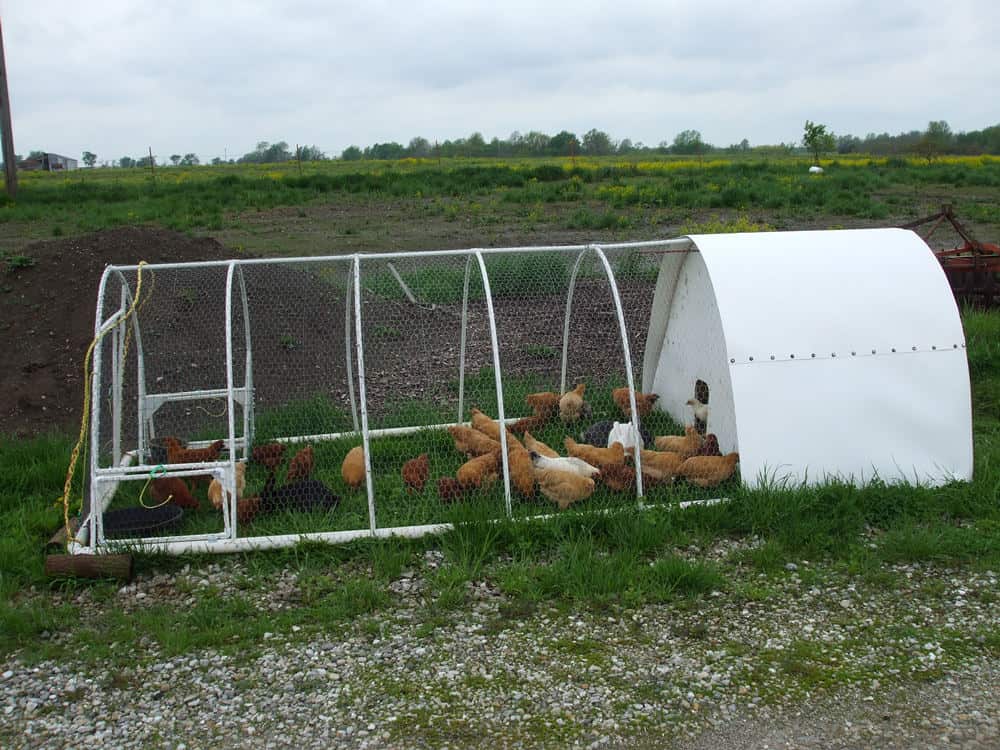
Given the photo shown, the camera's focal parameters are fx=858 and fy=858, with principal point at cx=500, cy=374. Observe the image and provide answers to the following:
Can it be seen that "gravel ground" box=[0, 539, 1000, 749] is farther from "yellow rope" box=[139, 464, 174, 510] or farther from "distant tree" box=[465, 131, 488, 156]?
"distant tree" box=[465, 131, 488, 156]

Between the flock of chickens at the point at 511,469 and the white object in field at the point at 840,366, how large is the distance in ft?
1.15

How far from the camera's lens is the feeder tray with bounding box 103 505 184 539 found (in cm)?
511

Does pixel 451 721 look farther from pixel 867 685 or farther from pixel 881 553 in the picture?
pixel 881 553

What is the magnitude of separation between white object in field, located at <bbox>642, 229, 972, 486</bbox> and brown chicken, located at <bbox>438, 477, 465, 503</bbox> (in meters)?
1.76

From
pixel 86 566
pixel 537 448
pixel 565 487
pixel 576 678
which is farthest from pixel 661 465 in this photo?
pixel 86 566


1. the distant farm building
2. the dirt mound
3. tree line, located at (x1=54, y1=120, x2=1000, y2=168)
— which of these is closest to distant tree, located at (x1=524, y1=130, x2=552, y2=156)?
tree line, located at (x1=54, y1=120, x2=1000, y2=168)

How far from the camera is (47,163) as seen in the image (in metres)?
45.7

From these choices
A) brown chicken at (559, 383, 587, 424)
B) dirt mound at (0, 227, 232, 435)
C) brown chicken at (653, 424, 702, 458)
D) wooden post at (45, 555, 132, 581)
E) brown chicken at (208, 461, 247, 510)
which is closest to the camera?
wooden post at (45, 555, 132, 581)

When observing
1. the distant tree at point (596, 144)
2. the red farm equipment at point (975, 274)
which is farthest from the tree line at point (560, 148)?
the red farm equipment at point (975, 274)

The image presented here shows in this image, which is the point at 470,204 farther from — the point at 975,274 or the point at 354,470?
the point at 354,470

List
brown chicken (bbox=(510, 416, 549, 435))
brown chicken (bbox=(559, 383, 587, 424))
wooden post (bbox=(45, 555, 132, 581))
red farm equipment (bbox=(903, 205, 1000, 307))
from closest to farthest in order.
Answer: wooden post (bbox=(45, 555, 132, 581)) < brown chicken (bbox=(510, 416, 549, 435)) < brown chicken (bbox=(559, 383, 587, 424)) < red farm equipment (bbox=(903, 205, 1000, 307))

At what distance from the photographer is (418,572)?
4.75m

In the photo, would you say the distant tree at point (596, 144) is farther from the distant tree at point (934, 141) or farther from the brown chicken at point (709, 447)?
the brown chicken at point (709, 447)

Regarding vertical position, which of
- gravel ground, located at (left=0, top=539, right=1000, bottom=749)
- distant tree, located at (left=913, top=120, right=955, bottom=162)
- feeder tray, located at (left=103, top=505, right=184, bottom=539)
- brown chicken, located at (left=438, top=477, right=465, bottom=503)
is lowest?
gravel ground, located at (left=0, top=539, right=1000, bottom=749)
